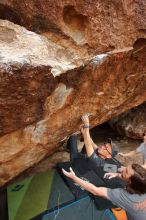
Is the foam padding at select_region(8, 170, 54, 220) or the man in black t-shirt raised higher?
the man in black t-shirt

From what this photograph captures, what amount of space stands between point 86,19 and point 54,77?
867 millimetres

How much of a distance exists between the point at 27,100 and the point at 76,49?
3.08 ft

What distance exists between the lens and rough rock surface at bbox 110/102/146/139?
6.67 m

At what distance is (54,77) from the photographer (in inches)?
132

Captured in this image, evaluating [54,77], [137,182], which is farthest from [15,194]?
[137,182]

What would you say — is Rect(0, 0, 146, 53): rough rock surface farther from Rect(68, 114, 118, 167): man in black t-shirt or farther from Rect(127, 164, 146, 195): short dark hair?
Rect(127, 164, 146, 195): short dark hair

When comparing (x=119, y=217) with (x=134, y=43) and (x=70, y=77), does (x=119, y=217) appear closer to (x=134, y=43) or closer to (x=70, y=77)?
(x=70, y=77)

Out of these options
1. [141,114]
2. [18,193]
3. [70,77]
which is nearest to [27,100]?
[70,77]

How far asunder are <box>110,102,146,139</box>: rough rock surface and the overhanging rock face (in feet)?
7.62

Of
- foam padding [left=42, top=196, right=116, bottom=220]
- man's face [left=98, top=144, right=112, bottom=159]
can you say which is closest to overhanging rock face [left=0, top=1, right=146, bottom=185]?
man's face [left=98, top=144, right=112, bottom=159]

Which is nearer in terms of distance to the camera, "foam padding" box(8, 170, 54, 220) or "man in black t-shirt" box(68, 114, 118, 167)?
"man in black t-shirt" box(68, 114, 118, 167)

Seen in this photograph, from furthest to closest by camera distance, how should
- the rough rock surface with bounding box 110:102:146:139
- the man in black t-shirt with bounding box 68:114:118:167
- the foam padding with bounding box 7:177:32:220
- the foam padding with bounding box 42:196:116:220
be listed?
the rough rock surface with bounding box 110:102:146:139 → the foam padding with bounding box 7:177:32:220 → the foam padding with bounding box 42:196:116:220 → the man in black t-shirt with bounding box 68:114:118:167

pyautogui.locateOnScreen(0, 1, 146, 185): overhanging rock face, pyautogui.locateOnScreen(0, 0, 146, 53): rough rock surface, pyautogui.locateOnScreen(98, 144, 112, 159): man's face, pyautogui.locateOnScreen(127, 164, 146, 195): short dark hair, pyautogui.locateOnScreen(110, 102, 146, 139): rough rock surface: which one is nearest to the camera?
pyautogui.locateOnScreen(127, 164, 146, 195): short dark hair

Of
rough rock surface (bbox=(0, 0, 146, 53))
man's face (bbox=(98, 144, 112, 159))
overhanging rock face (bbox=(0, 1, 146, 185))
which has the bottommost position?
man's face (bbox=(98, 144, 112, 159))
